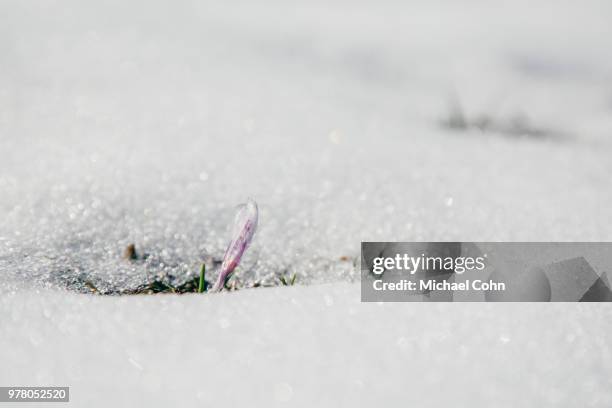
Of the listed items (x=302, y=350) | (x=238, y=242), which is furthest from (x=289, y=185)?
(x=302, y=350)

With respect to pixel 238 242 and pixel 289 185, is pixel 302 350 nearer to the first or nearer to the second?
pixel 238 242

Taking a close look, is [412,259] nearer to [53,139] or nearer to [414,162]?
[414,162]

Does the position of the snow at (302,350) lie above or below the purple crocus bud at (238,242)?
below

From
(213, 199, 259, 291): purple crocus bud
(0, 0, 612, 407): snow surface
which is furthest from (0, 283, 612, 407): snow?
(213, 199, 259, 291): purple crocus bud

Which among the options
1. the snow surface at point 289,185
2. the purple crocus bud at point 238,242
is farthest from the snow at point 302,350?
the purple crocus bud at point 238,242

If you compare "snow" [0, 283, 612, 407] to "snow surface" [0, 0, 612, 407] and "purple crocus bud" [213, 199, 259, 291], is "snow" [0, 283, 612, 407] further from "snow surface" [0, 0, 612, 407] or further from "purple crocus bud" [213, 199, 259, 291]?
"purple crocus bud" [213, 199, 259, 291]

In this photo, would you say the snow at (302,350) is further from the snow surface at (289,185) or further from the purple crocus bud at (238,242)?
the purple crocus bud at (238,242)
